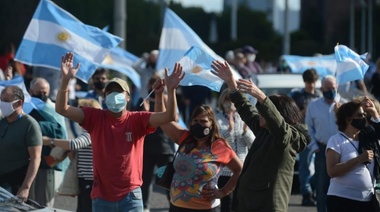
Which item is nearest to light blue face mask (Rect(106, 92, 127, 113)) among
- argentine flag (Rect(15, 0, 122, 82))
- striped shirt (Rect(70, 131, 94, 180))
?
striped shirt (Rect(70, 131, 94, 180))

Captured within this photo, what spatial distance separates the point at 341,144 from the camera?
9.73 metres

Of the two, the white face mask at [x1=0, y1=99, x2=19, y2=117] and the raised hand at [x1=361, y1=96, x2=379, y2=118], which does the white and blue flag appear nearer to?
the white face mask at [x1=0, y1=99, x2=19, y2=117]

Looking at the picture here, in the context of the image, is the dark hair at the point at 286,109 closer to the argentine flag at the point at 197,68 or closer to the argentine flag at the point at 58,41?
the argentine flag at the point at 197,68

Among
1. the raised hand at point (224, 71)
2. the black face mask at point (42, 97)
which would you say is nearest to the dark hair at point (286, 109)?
the raised hand at point (224, 71)

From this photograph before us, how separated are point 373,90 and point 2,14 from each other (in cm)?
1871

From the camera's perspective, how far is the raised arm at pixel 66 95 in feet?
29.3

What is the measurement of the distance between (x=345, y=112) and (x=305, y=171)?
5711 millimetres

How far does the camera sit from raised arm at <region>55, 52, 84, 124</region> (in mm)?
8922

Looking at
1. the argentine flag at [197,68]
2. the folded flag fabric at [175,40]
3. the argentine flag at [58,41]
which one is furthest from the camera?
the folded flag fabric at [175,40]

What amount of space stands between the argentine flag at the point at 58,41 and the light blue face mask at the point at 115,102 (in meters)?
4.13

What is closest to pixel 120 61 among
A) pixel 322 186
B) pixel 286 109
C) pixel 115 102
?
pixel 322 186

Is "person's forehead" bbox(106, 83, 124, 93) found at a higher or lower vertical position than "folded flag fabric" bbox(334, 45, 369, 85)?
lower

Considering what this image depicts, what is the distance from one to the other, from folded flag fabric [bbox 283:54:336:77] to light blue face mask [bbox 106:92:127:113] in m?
10.8

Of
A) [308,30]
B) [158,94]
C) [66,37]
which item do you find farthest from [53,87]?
[308,30]
